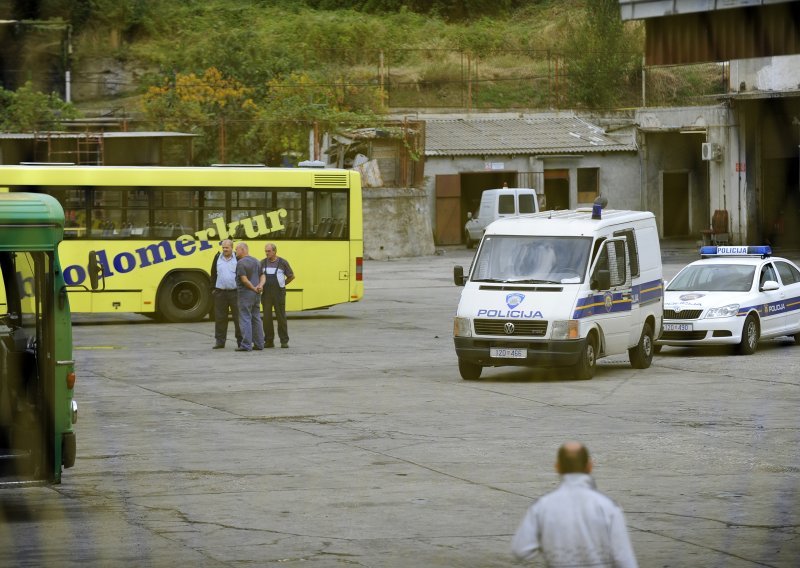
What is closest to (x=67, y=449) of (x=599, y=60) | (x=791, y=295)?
(x=791, y=295)

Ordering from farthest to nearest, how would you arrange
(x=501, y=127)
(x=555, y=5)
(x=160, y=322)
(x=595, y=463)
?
1. (x=555, y=5)
2. (x=501, y=127)
3. (x=160, y=322)
4. (x=595, y=463)

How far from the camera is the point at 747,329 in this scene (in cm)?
2295

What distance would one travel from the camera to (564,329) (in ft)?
62.0

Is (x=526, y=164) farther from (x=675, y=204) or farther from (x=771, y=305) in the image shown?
(x=771, y=305)

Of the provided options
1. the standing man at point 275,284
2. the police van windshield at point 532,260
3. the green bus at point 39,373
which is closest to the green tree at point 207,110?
the standing man at point 275,284

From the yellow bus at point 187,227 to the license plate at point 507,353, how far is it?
10.5 metres

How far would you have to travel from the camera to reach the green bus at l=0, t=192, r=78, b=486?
426 inches

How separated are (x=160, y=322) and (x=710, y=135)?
2702 centimetres

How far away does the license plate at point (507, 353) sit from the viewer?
62.1 feet

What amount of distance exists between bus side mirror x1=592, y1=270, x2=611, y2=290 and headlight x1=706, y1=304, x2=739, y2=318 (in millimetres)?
3889

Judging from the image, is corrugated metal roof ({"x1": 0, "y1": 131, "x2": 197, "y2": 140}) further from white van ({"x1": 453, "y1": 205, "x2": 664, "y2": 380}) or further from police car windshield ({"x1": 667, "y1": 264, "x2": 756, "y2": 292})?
white van ({"x1": 453, "y1": 205, "x2": 664, "y2": 380})

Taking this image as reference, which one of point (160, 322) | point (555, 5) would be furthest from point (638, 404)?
point (555, 5)

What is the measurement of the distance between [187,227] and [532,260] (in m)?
11.0

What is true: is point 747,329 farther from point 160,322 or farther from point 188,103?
point 188,103
